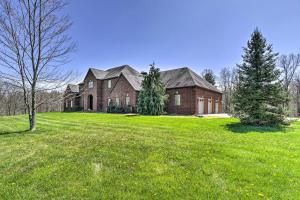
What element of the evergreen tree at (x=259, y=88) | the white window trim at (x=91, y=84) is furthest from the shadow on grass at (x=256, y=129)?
the white window trim at (x=91, y=84)

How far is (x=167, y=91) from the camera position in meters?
23.8

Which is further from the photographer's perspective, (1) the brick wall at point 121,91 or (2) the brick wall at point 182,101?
(1) the brick wall at point 121,91

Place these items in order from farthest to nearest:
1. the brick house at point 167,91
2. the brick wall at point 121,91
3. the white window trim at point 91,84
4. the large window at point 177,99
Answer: the white window trim at point 91,84 < the brick wall at point 121,91 < the large window at point 177,99 < the brick house at point 167,91

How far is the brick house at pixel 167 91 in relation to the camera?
2186 centimetres

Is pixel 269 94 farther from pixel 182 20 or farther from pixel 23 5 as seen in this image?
pixel 23 5

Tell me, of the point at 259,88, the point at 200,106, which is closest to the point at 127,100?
the point at 200,106

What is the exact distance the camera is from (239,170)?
428cm

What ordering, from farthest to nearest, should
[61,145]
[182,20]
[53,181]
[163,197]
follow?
[182,20] → [61,145] → [53,181] → [163,197]

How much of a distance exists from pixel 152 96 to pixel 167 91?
11.5ft

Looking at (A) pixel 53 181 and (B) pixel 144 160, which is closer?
(A) pixel 53 181

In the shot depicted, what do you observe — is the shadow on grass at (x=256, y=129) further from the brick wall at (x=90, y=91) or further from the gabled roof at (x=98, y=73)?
the gabled roof at (x=98, y=73)

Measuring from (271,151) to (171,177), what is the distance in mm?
3845

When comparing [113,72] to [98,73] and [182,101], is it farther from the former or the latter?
[182,101]

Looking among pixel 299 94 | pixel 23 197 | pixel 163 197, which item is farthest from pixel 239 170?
pixel 299 94
